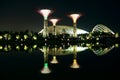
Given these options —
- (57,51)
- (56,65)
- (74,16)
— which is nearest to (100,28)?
(74,16)

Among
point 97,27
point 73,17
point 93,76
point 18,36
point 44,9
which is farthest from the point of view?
point 97,27

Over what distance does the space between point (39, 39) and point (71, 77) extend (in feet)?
256

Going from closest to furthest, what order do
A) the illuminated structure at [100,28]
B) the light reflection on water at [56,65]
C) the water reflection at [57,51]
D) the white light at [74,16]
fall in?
the light reflection on water at [56,65] → the water reflection at [57,51] → the white light at [74,16] → the illuminated structure at [100,28]

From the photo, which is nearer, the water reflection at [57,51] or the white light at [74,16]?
the water reflection at [57,51]

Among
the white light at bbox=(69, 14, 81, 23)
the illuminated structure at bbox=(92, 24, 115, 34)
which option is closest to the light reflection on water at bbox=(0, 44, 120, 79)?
the white light at bbox=(69, 14, 81, 23)

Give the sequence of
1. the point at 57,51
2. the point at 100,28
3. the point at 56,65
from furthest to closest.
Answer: the point at 100,28, the point at 57,51, the point at 56,65

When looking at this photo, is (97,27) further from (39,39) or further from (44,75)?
(44,75)

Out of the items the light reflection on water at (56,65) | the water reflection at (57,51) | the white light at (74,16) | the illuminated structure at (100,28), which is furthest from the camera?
the illuminated structure at (100,28)

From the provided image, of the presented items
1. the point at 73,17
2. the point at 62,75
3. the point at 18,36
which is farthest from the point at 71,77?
the point at 18,36

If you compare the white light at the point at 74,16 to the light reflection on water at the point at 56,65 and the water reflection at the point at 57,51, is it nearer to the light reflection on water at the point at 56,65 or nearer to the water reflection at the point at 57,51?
the water reflection at the point at 57,51

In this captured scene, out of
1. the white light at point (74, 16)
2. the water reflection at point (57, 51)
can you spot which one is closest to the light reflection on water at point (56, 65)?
the water reflection at point (57, 51)

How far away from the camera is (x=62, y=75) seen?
1462 cm

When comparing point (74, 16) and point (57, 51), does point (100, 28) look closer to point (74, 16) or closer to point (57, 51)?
point (74, 16)

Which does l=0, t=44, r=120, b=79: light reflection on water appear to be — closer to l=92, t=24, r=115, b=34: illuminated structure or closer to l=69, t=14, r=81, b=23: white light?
l=69, t=14, r=81, b=23: white light
